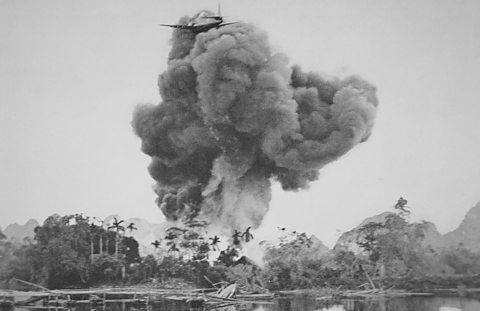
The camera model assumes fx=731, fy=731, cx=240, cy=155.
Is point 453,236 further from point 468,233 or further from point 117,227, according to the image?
point 117,227

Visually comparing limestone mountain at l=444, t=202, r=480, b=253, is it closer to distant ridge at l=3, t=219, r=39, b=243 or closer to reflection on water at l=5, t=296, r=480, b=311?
reflection on water at l=5, t=296, r=480, b=311

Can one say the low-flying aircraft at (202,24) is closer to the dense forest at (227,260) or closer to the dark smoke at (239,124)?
the dark smoke at (239,124)

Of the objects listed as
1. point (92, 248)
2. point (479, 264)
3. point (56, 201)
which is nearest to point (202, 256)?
point (92, 248)

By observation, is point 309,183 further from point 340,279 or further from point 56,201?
point 56,201

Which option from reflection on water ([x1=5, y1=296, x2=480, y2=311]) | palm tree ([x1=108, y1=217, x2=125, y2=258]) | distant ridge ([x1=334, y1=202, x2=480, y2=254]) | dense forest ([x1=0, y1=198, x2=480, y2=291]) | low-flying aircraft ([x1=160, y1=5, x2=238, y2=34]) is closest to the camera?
reflection on water ([x1=5, y1=296, x2=480, y2=311])

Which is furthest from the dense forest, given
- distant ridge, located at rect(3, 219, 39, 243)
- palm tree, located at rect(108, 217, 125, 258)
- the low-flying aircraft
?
the low-flying aircraft

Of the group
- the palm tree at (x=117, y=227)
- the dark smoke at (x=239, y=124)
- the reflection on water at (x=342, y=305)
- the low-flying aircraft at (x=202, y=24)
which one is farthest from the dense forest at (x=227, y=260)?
the low-flying aircraft at (x=202, y=24)

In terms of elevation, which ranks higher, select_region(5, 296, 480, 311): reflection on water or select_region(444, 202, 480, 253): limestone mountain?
select_region(444, 202, 480, 253): limestone mountain

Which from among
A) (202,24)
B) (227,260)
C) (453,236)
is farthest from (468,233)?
(202,24)

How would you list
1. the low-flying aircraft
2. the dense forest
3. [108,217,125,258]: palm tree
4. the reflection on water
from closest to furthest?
the reflection on water, the dense forest, the low-flying aircraft, [108,217,125,258]: palm tree
